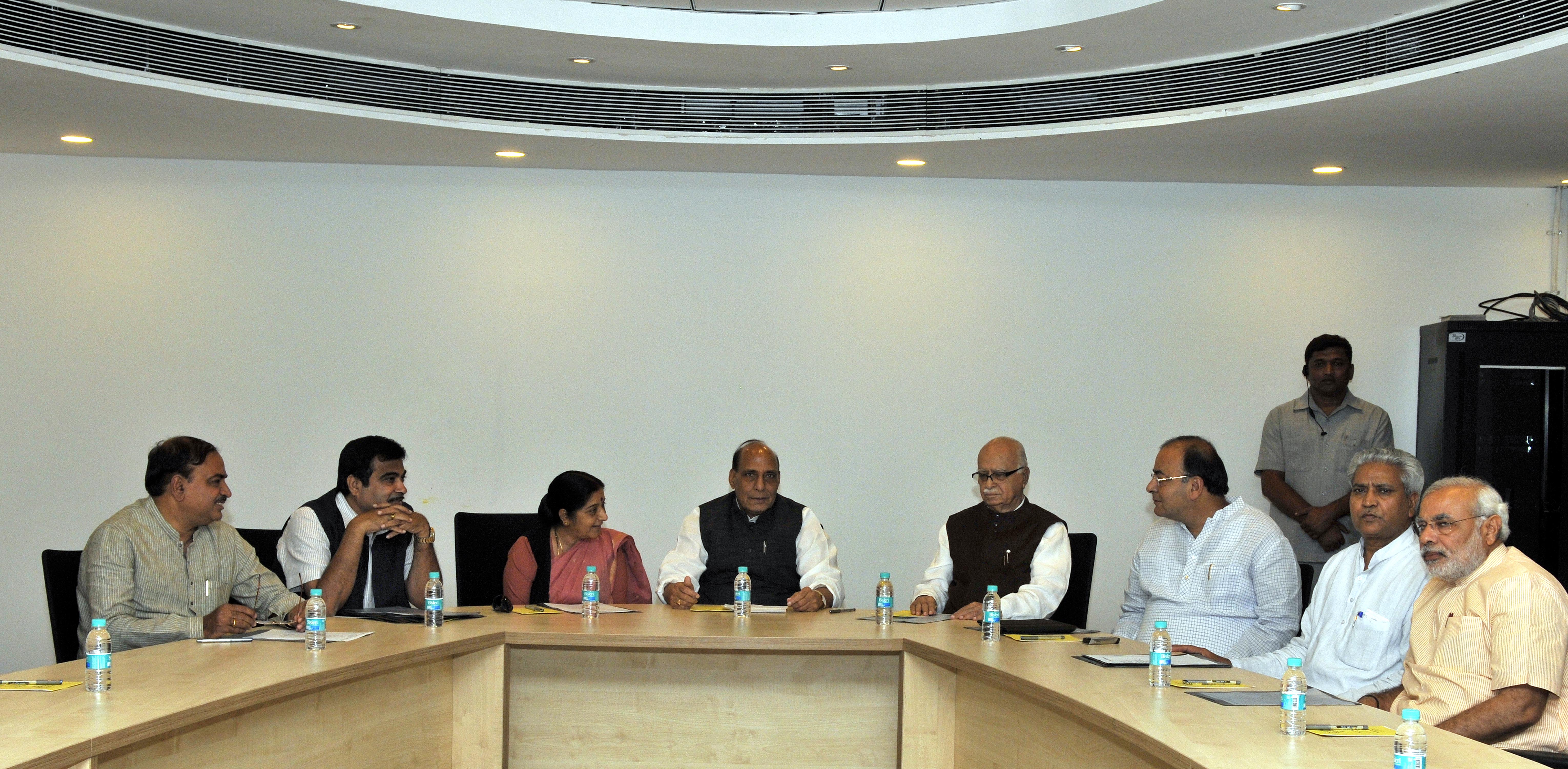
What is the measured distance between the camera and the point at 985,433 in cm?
677

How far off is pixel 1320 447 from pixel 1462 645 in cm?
321

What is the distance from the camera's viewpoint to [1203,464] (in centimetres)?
461

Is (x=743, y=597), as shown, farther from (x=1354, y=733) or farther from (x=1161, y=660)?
(x=1354, y=733)

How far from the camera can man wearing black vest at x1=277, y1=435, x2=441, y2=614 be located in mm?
4613

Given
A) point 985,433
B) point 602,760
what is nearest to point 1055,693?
point 602,760

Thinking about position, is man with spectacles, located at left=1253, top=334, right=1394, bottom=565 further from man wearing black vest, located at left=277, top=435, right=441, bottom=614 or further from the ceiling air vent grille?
man wearing black vest, located at left=277, top=435, right=441, bottom=614

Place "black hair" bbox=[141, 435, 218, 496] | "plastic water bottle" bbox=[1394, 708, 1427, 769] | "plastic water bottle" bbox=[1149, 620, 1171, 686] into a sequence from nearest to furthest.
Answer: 1. "plastic water bottle" bbox=[1394, 708, 1427, 769]
2. "plastic water bottle" bbox=[1149, 620, 1171, 686]
3. "black hair" bbox=[141, 435, 218, 496]

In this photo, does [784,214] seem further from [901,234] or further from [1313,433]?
[1313,433]

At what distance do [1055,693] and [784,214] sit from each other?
3.81m

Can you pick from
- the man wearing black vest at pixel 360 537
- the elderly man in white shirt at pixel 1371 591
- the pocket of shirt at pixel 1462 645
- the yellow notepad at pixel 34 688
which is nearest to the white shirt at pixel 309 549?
the man wearing black vest at pixel 360 537

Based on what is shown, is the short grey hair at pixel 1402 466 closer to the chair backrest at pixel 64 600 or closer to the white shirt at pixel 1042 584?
the white shirt at pixel 1042 584

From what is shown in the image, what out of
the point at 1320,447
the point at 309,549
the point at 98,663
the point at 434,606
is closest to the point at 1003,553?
the point at 434,606

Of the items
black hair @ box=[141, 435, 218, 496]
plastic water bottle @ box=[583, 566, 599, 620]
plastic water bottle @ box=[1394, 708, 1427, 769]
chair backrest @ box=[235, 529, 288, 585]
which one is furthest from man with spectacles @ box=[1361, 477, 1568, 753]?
chair backrest @ box=[235, 529, 288, 585]

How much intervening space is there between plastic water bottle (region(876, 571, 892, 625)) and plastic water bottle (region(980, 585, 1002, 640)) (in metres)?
0.37
